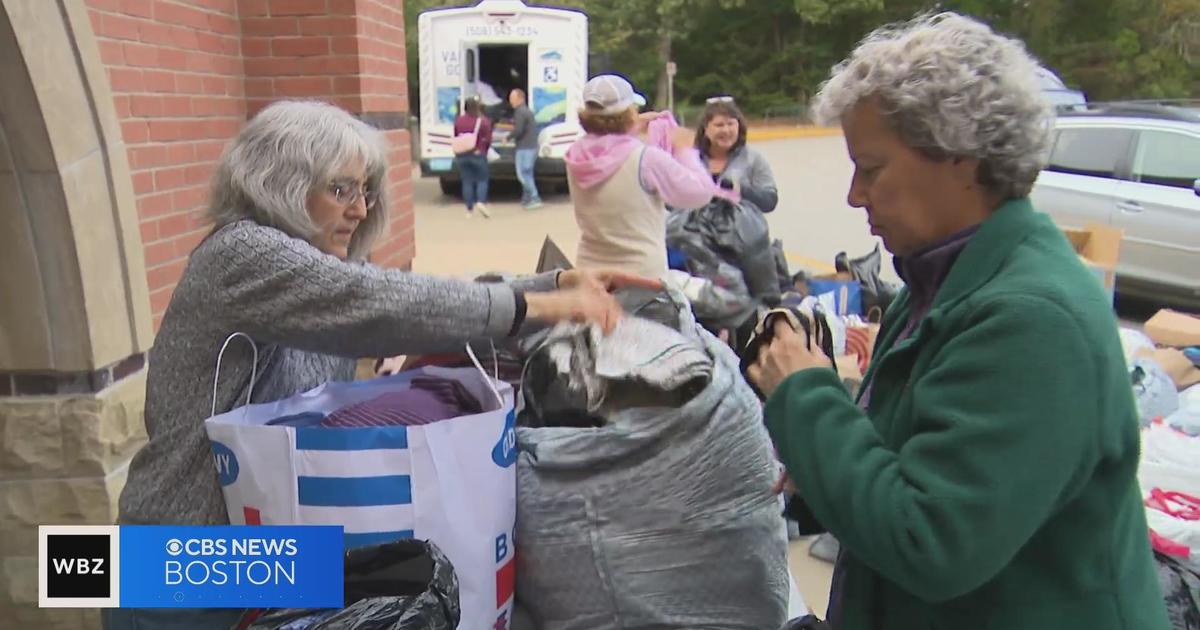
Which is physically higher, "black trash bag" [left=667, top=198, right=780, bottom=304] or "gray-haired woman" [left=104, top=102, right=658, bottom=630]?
"gray-haired woman" [left=104, top=102, right=658, bottom=630]

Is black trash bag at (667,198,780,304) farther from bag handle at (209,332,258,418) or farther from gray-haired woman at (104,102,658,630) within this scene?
bag handle at (209,332,258,418)

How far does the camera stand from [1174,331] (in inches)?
223

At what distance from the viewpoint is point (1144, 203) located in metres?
7.76

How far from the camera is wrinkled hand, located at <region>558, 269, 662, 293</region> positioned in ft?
6.89

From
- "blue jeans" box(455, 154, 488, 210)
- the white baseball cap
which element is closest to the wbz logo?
the white baseball cap

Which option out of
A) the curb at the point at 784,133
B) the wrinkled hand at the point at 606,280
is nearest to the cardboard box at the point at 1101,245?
the wrinkled hand at the point at 606,280

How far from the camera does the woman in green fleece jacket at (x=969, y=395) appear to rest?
49.2 inches

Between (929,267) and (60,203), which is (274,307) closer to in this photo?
(929,267)

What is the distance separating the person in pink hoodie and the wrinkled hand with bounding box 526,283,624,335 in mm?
2512

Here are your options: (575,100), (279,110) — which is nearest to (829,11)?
(575,100)

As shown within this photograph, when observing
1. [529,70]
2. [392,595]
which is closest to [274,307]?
[392,595]

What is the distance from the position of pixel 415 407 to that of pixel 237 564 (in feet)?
1.34

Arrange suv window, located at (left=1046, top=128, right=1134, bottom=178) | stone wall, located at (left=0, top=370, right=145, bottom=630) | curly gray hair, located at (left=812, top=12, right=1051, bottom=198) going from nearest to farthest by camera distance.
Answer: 1. curly gray hair, located at (left=812, top=12, right=1051, bottom=198)
2. stone wall, located at (left=0, top=370, right=145, bottom=630)
3. suv window, located at (left=1046, top=128, right=1134, bottom=178)

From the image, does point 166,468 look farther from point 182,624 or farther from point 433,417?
point 433,417
